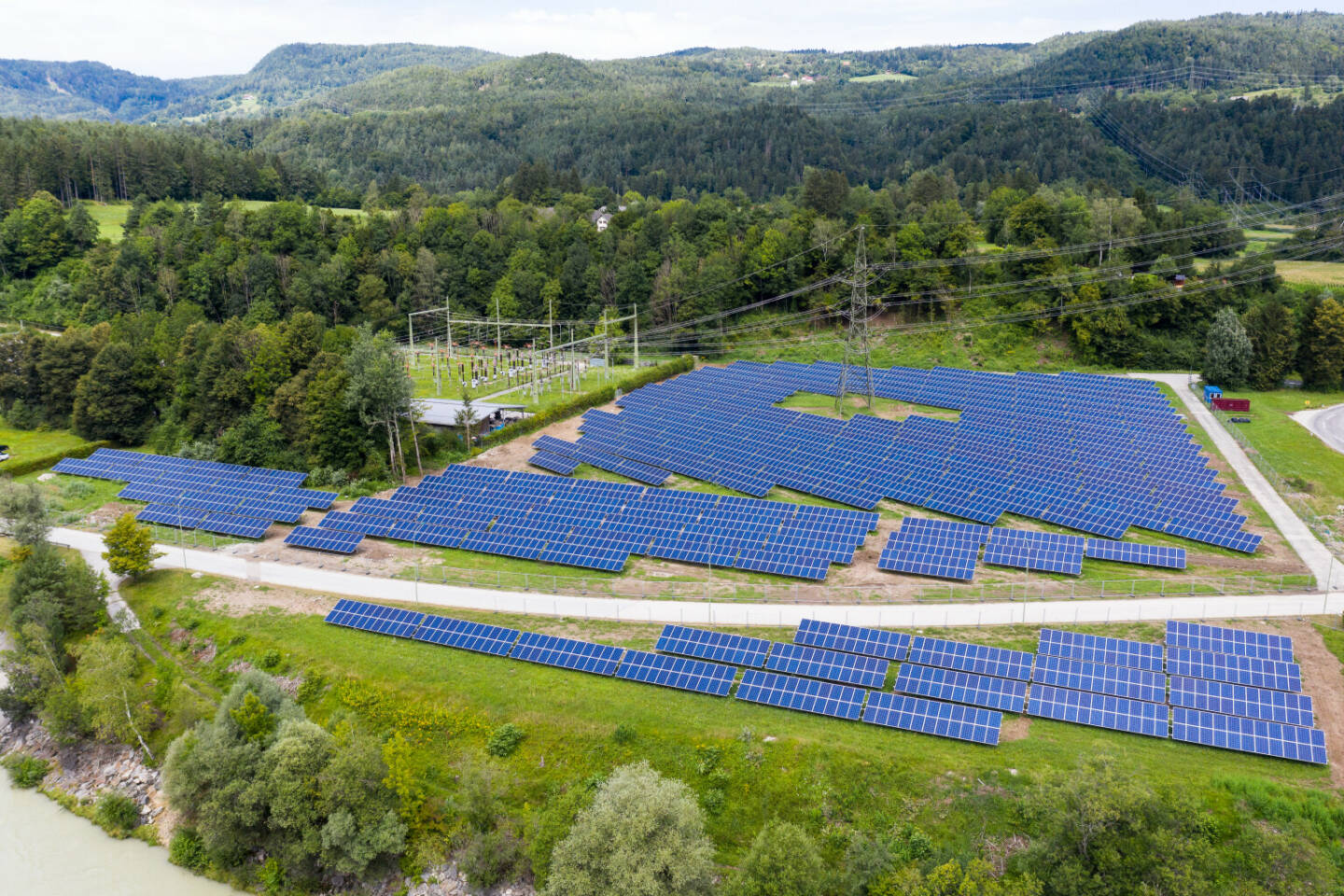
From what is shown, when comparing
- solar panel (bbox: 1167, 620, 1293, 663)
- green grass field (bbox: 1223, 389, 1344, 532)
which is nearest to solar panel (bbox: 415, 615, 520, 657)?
solar panel (bbox: 1167, 620, 1293, 663)

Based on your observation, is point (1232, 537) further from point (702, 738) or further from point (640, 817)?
point (640, 817)

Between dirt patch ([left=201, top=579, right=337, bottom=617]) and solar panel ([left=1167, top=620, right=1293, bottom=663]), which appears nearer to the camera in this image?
solar panel ([left=1167, top=620, right=1293, bottom=663])

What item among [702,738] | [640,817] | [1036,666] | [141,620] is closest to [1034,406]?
[1036,666]

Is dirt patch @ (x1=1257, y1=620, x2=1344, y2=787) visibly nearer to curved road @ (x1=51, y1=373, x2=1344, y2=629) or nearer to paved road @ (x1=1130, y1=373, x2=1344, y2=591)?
curved road @ (x1=51, y1=373, x2=1344, y2=629)

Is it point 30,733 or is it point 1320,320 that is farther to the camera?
point 1320,320

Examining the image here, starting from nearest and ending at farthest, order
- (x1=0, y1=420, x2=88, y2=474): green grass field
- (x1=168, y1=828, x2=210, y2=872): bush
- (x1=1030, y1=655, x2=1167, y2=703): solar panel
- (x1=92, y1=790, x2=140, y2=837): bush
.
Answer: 1. (x1=1030, y1=655, x2=1167, y2=703): solar panel
2. (x1=168, y1=828, x2=210, y2=872): bush
3. (x1=92, y1=790, x2=140, y2=837): bush
4. (x1=0, y1=420, x2=88, y2=474): green grass field

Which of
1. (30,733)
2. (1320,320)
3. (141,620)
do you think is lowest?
(30,733)
